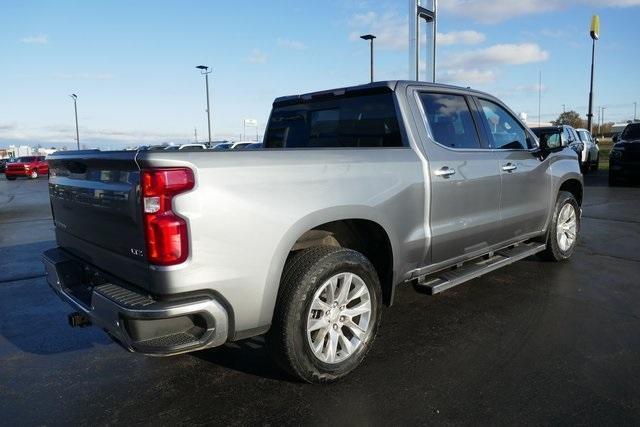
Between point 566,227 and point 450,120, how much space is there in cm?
258

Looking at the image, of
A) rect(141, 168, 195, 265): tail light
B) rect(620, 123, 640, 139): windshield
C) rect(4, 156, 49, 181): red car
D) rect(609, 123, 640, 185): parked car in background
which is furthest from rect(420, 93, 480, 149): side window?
rect(4, 156, 49, 181): red car

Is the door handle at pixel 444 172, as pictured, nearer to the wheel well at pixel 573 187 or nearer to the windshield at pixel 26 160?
the wheel well at pixel 573 187

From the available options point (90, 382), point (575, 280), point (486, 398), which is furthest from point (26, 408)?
point (575, 280)

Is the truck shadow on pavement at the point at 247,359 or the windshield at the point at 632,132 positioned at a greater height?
the windshield at the point at 632,132

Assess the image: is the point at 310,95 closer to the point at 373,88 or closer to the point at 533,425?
the point at 373,88

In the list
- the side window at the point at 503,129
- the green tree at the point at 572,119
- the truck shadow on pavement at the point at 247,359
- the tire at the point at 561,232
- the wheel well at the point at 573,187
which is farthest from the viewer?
the green tree at the point at 572,119

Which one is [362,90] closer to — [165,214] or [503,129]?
[503,129]

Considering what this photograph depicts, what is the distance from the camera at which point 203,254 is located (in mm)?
2547

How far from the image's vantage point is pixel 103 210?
114 inches

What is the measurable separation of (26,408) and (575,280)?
16.2 feet

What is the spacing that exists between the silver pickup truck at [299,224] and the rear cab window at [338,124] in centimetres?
1

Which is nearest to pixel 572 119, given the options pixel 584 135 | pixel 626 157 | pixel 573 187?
pixel 584 135

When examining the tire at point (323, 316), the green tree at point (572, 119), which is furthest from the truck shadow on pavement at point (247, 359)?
the green tree at point (572, 119)

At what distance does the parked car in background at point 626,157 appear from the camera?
14.8m
